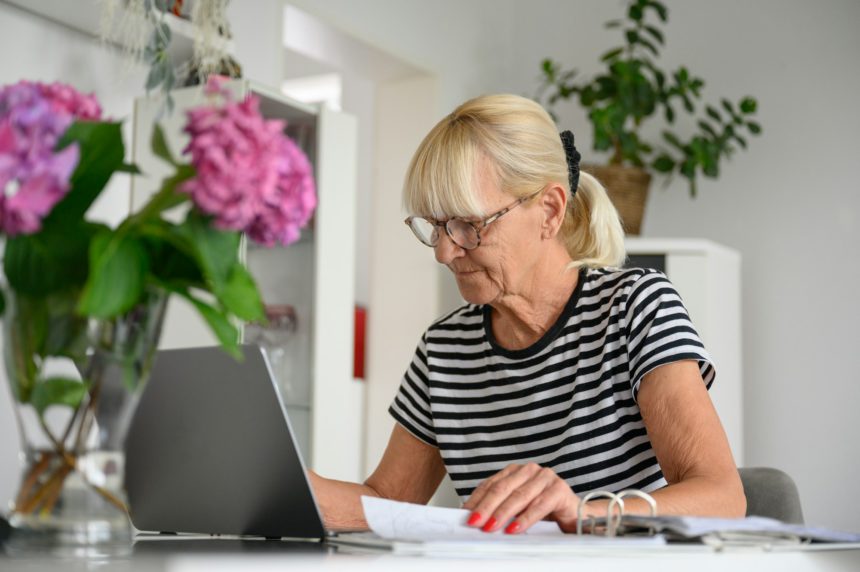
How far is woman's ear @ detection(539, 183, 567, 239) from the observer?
5.47ft

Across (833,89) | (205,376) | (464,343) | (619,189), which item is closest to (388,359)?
(619,189)

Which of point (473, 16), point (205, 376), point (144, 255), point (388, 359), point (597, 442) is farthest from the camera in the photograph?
point (473, 16)

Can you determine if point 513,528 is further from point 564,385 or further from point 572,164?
point 572,164

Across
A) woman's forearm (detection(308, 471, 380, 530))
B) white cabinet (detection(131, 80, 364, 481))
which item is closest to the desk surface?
woman's forearm (detection(308, 471, 380, 530))

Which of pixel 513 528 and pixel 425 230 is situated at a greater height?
pixel 425 230

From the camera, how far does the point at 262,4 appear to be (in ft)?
10.4

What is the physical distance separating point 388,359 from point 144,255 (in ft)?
11.0

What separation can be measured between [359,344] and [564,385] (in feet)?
8.54

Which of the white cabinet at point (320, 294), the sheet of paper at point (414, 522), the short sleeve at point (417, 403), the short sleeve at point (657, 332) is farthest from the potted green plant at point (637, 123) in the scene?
the sheet of paper at point (414, 522)

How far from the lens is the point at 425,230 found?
1.70 meters

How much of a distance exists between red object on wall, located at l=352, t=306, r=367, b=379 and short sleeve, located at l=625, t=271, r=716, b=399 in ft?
8.81

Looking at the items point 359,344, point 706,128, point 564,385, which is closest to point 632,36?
point 706,128

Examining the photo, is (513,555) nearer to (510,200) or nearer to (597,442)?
(597,442)

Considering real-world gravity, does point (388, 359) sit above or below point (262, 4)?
below
